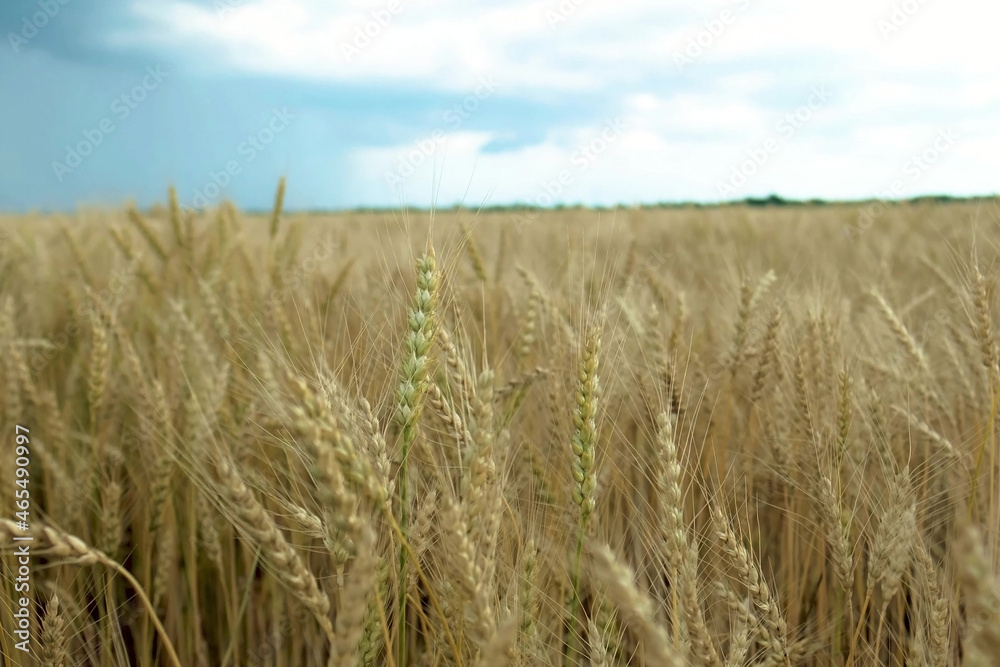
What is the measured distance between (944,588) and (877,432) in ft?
1.28

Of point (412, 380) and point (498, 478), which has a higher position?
point (412, 380)

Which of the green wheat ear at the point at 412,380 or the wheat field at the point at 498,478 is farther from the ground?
the green wheat ear at the point at 412,380

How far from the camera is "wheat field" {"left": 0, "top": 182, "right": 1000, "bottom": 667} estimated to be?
0.85 meters

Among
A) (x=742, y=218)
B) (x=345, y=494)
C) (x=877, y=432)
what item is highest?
(x=742, y=218)

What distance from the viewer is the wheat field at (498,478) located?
853mm

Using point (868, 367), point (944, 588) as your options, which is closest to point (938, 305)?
point (868, 367)

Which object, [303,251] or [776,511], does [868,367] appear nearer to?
[776,511]

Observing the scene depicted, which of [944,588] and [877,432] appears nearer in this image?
[944,588]

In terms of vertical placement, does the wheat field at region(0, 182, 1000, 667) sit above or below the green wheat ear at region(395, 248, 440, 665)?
below

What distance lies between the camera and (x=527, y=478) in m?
1.50

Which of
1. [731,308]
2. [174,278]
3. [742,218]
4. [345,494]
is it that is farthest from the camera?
[742,218]

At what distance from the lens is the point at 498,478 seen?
94 cm

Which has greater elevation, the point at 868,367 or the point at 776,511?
the point at 868,367

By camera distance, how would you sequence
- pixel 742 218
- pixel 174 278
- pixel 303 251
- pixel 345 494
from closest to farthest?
pixel 345 494 < pixel 174 278 < pixel 303 251 < pixel 742 218
